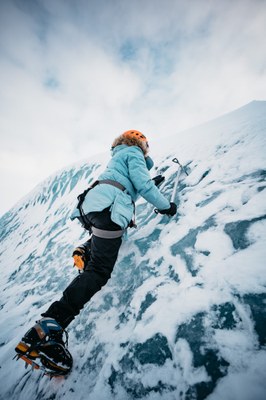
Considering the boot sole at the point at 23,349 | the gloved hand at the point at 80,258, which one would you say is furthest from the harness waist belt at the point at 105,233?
the boot sole at the point at 23,349

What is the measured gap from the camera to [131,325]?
1.72 metres

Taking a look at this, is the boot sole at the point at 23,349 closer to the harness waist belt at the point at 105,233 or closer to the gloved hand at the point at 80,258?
the gloved hand at the point at 80,258

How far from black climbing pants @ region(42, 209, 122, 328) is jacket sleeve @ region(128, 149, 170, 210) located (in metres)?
0.47

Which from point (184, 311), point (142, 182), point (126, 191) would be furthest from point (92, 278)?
point (142, 182)

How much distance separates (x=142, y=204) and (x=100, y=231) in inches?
73.2

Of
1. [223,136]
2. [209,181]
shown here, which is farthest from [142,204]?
[223,136]

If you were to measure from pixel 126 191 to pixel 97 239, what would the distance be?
25.5 inches

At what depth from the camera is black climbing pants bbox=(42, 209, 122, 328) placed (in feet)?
5.41

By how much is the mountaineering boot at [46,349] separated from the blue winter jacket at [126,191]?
102 cm

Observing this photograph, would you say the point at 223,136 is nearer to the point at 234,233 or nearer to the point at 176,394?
the point at 234,233

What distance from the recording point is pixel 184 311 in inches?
57.7

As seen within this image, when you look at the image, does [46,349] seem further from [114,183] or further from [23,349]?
[114,183]

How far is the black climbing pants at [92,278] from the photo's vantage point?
5.41ft

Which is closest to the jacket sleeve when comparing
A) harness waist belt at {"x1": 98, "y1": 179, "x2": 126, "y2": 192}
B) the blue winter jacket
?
the blue winter jacket
